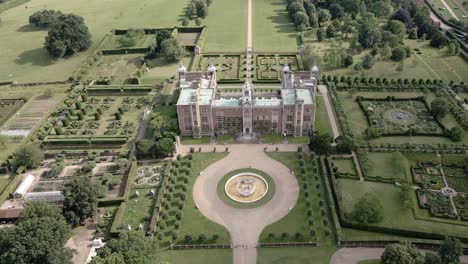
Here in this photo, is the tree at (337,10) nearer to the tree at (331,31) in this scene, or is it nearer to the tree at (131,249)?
the tree at (331,31)

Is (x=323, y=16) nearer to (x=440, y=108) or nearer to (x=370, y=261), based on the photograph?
(x=440, y=108)

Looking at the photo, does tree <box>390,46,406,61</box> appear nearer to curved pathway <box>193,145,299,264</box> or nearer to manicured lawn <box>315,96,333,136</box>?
manicured lawn <box>315,96,333,136</box>

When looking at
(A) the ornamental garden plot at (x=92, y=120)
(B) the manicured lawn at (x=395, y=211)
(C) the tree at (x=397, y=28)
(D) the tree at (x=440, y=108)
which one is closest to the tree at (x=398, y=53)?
(C) the tree at (x=397, y=28)

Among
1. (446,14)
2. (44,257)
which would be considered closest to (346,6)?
(446,14)

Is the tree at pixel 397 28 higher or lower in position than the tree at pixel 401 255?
higher

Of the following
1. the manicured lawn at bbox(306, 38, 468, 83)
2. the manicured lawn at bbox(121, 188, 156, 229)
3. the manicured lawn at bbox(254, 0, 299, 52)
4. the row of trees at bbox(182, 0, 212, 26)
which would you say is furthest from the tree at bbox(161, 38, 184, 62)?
the manicured lawn at bbox(121, 188, 156, 229)

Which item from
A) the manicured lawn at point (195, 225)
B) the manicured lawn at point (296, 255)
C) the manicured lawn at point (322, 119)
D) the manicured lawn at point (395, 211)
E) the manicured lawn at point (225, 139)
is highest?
the manicured lawn at point (322, 119)
